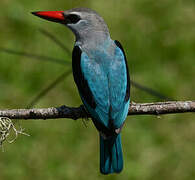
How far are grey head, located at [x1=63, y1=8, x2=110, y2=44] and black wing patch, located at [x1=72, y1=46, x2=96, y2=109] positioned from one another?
303 millimetres

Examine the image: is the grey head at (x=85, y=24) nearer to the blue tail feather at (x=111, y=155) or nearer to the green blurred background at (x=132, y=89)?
the blue tail feather at (x=111, y=155)

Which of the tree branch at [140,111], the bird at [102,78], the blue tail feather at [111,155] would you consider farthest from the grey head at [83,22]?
the tree branch at [140,111]

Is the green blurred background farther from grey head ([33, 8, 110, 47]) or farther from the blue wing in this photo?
the blue wing

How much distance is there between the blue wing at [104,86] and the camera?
150 inches

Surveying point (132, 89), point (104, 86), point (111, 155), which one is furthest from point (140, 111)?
point (132, 89)

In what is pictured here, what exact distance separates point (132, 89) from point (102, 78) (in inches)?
108

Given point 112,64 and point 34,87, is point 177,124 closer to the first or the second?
point 34,87

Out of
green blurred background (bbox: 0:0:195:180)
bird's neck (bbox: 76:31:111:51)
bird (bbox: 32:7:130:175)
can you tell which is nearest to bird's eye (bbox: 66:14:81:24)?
bird (bbox: 32:7:130:175)

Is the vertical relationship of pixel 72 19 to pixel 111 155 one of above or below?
above

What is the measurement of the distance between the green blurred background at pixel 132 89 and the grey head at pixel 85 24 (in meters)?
1.88

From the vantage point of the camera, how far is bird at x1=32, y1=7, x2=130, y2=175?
3.83 metres

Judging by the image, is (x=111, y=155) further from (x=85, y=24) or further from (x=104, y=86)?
(x=85, y=24)

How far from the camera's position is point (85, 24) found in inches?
180

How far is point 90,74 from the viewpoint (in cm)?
399
